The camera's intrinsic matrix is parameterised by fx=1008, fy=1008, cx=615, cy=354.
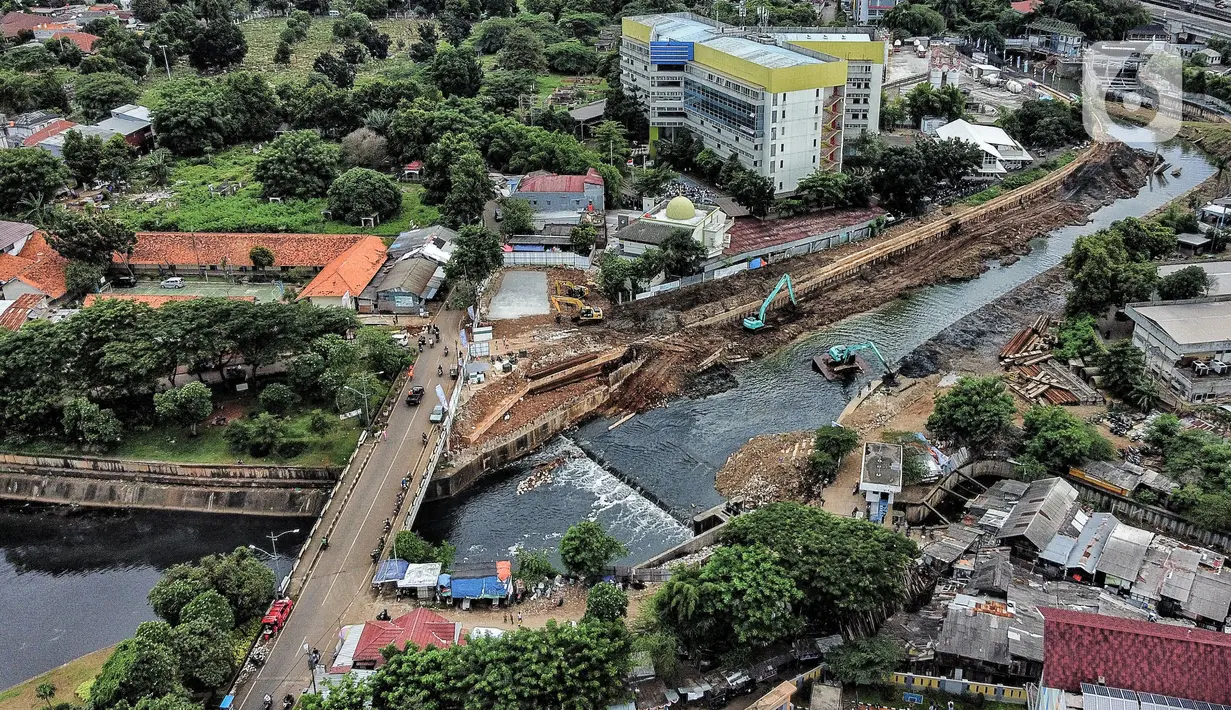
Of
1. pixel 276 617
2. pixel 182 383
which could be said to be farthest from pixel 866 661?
pixel 182 383

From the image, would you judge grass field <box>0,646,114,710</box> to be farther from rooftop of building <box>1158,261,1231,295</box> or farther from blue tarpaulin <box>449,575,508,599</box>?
rooftop of building <box>1158,261,1231,295</box>

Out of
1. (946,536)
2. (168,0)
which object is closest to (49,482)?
(946,536)

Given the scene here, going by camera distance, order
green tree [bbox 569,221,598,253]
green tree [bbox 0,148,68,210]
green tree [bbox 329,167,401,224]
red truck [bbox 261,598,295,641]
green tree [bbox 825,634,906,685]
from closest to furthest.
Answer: green tree [bbox 825,634,906,685] < red truck [bbox 261,598,295,641] < green tree [bbox 569,221,598,253] < green tree [bbox 0,148,68,210] < green tree [bbox 329,167,401,224]

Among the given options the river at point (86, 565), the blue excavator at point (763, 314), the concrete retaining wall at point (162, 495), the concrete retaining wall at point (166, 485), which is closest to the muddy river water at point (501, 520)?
the river at point (86, 565)

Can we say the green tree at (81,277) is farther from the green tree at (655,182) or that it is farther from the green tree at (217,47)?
the green tree at (217,47)

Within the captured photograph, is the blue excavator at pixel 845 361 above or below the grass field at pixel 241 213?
below

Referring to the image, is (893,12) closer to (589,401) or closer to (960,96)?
(960,96)

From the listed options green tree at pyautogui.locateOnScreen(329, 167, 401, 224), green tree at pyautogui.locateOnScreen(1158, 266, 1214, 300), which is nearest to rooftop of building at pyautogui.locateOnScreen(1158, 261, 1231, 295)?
green tree at pyautogui.locateOnScreen(1158, 266, 1214, 300)
